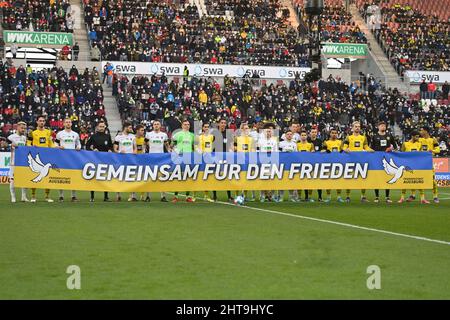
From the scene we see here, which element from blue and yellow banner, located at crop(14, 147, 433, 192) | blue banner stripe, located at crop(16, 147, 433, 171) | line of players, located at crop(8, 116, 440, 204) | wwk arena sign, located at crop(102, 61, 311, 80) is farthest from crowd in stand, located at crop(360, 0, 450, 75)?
blue and yellow banner, located at crop(14, 147, 433, 192)

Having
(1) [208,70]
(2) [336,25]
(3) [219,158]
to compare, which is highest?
(2) [336,25]

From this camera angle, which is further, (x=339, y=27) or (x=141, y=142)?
(x=339, y=27)

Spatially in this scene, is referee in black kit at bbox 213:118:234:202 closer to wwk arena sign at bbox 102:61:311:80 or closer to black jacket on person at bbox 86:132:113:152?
black jacket on person at bbox 86:132:113:152

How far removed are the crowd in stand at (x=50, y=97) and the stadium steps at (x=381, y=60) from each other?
714 inches

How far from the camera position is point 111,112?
135 feet

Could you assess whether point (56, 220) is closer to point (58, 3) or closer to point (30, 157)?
point (30, 157)

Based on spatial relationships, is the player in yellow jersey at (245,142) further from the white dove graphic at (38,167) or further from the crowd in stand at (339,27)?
the crowd in stand at (339,27)

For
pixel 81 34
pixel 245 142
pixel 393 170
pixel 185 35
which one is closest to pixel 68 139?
pixel 245 142

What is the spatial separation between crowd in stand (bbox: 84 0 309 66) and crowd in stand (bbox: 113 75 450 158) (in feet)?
6.94

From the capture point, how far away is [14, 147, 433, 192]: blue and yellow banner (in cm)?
2031

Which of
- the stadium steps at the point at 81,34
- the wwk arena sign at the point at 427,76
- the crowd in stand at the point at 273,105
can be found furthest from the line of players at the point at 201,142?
the wwk arena sign at the point at 427,76

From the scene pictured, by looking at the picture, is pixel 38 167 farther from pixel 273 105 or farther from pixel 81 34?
pixel 81 34

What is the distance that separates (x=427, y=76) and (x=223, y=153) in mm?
31547

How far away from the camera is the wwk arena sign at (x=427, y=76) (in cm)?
4959
